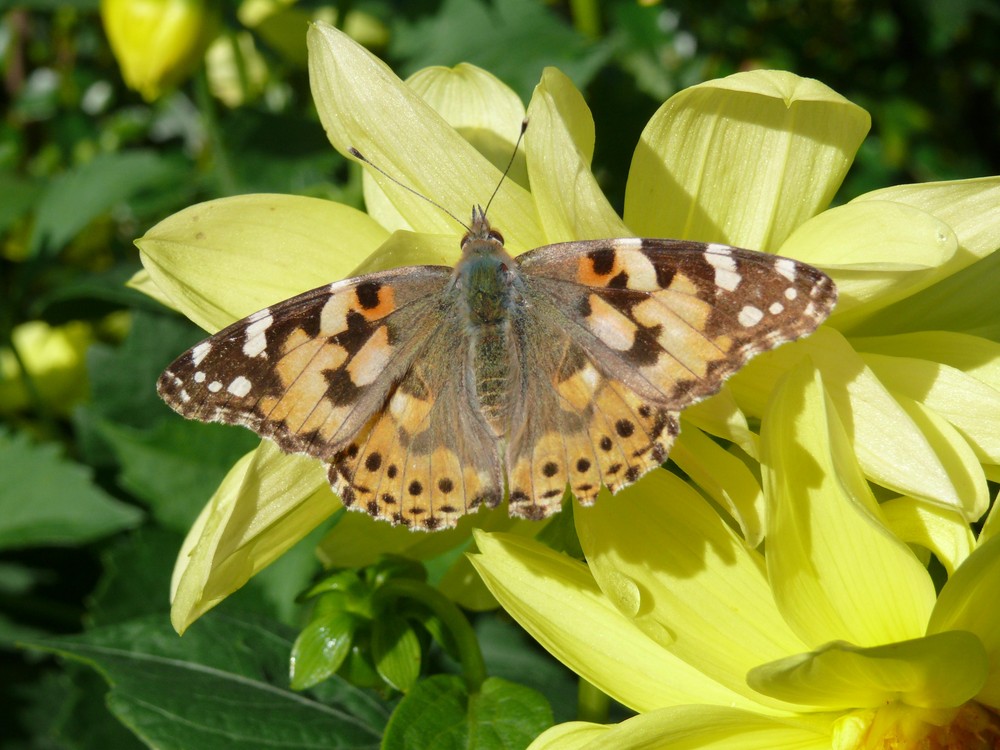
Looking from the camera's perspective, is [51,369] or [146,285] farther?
[51,369]

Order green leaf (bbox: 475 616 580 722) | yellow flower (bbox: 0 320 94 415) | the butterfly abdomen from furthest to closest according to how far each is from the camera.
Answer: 1. yellow flower (bbox: 0 320 94 415)
2. green leaf (bbox: 475 616 580 722)
3. the butterfly abdomen

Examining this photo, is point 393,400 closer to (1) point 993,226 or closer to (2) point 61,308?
(1) point 993,226

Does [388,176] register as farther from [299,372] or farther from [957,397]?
[957,397]

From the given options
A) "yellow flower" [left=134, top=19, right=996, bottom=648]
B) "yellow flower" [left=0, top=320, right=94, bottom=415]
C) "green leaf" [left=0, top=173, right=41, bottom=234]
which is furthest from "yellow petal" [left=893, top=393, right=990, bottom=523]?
"yellow flower" [left=0, top=320, right=94, bottom=415]

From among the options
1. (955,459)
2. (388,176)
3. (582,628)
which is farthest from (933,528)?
(388,176)

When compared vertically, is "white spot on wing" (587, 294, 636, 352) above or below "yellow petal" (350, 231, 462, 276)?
below

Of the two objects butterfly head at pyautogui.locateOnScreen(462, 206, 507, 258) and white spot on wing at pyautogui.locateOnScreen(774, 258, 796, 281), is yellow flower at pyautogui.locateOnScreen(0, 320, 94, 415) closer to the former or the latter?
butterfly head at pyautogui.locateOnScreen(462, 206, 507, 258)

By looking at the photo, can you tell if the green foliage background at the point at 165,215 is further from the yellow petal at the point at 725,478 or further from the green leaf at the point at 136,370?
the yellow petal at the point at 725,478
